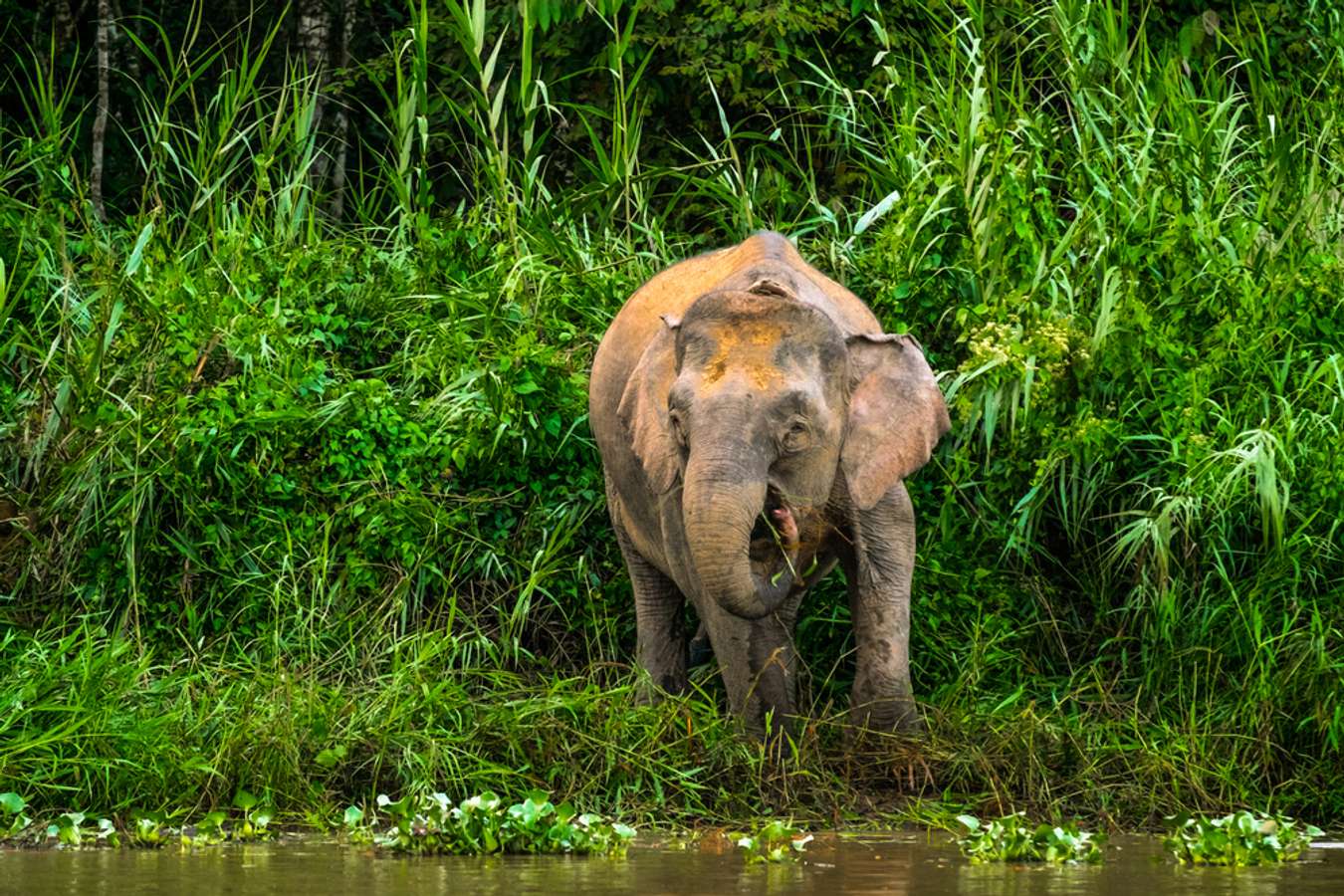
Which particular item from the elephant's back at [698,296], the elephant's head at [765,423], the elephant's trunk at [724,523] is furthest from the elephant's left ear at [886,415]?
the elephant's trunk at [724,523]

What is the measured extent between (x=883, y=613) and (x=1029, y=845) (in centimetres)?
145

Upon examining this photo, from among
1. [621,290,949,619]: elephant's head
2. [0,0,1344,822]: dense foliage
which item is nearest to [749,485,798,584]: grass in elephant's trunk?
[621,290,949,619]: elephant's head

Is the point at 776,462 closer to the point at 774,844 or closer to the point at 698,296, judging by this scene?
the point at 698,296

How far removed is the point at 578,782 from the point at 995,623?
1.87 metres

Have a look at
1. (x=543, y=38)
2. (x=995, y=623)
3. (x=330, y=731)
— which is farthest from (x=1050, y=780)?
(x=543, y=38)

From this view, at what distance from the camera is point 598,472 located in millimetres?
8188

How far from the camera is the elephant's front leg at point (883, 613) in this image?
681cm

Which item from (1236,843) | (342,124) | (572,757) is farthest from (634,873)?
(342,124)

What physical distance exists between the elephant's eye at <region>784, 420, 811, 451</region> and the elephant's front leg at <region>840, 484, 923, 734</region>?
469 mm

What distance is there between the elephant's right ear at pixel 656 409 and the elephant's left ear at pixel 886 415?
53 cm

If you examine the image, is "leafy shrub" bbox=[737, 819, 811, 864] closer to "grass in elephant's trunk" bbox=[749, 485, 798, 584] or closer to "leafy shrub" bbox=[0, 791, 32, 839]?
"grass in elephant's trunk" bbox=[749, 485, 798, 584]

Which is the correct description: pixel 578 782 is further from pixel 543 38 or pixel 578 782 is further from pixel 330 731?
pixel 543 38

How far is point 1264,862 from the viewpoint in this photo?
17.8 ft

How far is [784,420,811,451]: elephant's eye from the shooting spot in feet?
20.9
